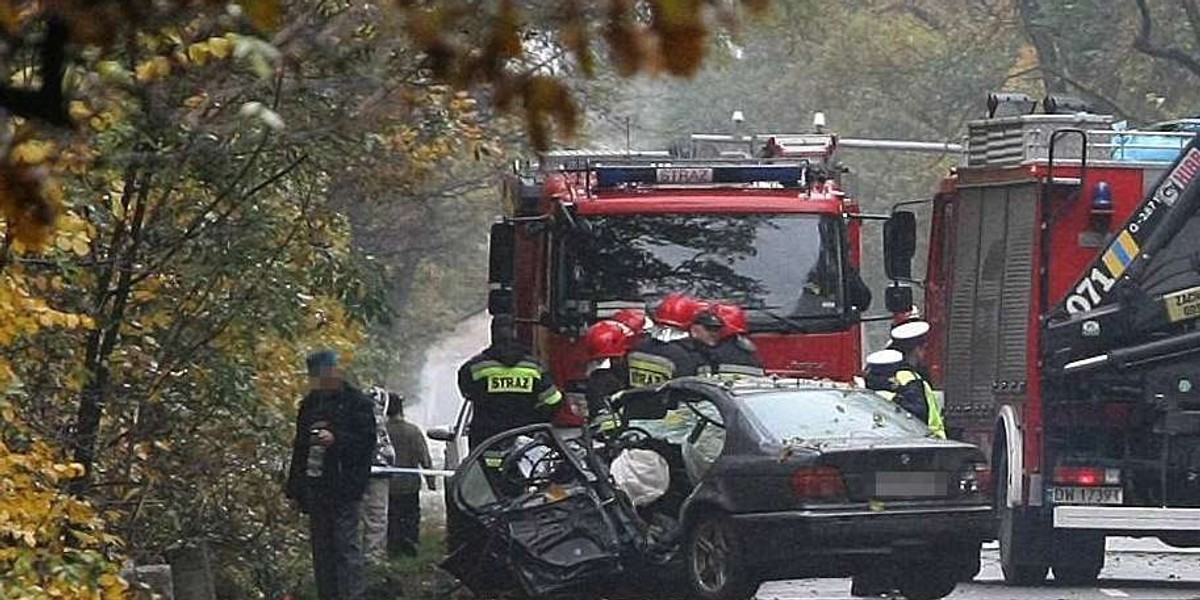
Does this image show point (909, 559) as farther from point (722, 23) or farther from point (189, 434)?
point (722, 23)

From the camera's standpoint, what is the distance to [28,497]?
9.23 metres

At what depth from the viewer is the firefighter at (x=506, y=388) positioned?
15742 mm

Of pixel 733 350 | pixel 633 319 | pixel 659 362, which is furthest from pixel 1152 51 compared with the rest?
pixel 659 362

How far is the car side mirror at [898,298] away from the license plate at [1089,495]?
7.74 ft

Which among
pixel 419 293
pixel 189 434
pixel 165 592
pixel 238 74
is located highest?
pixel 419 293

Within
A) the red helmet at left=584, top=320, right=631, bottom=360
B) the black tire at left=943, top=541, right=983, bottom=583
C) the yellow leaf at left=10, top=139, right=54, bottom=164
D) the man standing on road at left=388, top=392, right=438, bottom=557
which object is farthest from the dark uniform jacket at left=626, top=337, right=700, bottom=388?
the yellow leaf at left=10, top=139, right=54, bottom=164

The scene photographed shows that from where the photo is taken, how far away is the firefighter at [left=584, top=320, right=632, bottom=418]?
16.0m

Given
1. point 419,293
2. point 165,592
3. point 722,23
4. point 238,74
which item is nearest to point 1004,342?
point 165,592

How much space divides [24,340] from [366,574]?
4532 mm

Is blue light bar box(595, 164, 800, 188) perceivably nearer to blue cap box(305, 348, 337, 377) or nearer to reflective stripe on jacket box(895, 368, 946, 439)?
reflective stripe on jacket box(895, 368, 946, 439)

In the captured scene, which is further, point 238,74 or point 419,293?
point 419,293

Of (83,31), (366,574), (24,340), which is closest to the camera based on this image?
(83,31)

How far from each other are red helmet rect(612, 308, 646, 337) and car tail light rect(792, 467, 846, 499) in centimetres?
332

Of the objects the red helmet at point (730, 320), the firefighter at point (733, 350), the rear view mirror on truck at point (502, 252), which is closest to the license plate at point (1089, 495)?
the firefighter at point (733, 350)
